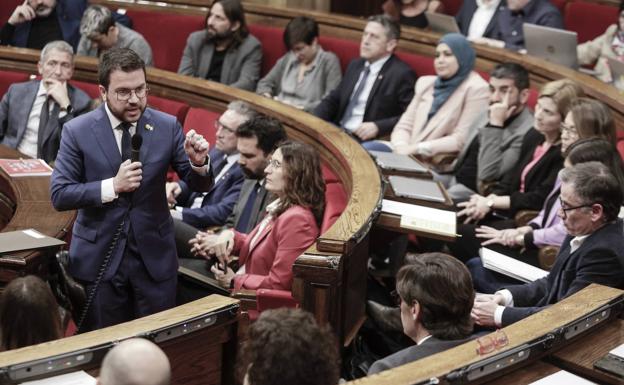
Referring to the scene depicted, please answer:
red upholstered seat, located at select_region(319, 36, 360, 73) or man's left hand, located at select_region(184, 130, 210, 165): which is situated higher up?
man's left hand, located at select_region(184, 130, 210, 165)

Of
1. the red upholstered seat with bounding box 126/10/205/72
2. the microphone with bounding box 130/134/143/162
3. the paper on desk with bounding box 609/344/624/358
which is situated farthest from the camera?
the red upholstered seat with bounding box 126/10/205/72

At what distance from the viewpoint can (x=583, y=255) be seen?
2.50 meters

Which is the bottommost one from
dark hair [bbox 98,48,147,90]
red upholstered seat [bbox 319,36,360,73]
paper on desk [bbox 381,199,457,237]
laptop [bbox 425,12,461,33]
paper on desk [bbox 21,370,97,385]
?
paper on desk [bbox 381,199,457,237]

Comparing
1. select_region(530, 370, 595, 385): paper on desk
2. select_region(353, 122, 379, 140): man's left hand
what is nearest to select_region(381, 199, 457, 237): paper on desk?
select_region(530, 370, 595, 385): paper on desk

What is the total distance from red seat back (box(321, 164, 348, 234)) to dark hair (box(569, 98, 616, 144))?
2.90 feet

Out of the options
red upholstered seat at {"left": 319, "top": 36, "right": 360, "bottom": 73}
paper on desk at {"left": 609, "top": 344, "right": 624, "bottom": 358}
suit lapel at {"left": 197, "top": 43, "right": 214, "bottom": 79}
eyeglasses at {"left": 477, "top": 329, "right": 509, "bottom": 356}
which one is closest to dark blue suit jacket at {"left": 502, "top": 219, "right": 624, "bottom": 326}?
paper on desk at {"left": 609, "top": 344, "right": 624, "bottom": 358}

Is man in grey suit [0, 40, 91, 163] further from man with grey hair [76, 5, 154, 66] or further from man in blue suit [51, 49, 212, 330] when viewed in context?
man in blue suit [51, 49, 212, 330]

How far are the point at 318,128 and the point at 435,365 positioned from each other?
211 cm

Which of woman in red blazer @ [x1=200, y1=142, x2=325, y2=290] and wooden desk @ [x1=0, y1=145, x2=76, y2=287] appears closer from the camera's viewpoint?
wooden desk @ [x1=0, y1=145, x2=76, y2=287]

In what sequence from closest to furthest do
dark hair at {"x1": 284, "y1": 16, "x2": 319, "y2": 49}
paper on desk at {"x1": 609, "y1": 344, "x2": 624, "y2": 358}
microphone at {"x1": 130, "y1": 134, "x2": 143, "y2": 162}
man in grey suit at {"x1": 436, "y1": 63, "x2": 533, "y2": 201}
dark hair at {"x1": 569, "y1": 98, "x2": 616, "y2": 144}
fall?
paper on desk at {"x1": 609, "y1": 344, "x2": 624, "y2": 358}, microphone at {"x1": 130, "y1": 134, "x2": 143, "y2": 162}, dark hair at {"x1": 569, "y1": 98, "x2": 616, "y2": 144}, man in grey suit at {"x1": 436, "y1": 63, "x2": 533, "y2": 201}, dark hair at {"x1": 284, "y1": 16, "x2": 319, "y2": 49}

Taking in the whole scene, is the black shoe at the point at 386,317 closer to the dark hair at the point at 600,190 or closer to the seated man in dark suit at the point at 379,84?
the dark hair at the point at 600,190

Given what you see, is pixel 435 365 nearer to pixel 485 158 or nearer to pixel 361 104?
pixel 485 158

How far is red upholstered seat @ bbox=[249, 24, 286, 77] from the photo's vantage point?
18.5 feet

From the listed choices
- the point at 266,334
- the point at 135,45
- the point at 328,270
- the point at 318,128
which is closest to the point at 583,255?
the point at 328,270
